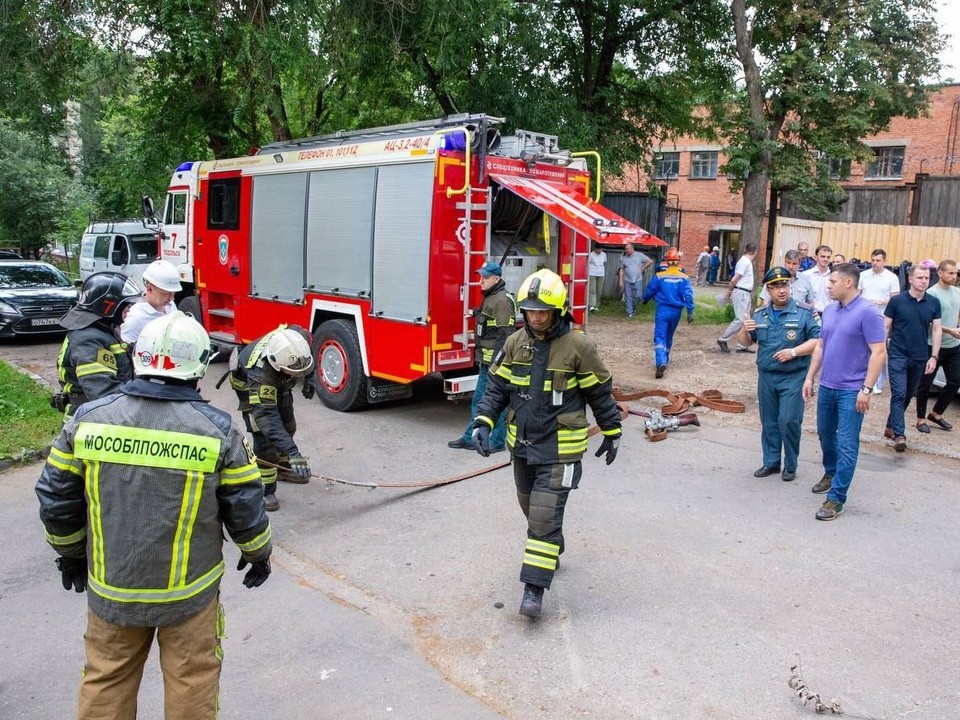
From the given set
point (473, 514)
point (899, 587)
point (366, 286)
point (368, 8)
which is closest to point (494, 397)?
point (473, 514)

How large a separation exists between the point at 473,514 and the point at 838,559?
8.02 ft

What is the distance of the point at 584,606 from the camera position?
442 centimetres

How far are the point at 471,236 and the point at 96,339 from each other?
4.03 meters

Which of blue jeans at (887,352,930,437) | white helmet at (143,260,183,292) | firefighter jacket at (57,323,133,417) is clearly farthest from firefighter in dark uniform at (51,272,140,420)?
blue jeans at (887,352,930,437)

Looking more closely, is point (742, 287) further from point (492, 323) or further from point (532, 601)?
point (532, 601)

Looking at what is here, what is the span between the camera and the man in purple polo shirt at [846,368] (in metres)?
5.63

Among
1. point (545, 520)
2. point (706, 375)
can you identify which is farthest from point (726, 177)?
point (545, 520)

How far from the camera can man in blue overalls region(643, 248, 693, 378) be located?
34.0 ft

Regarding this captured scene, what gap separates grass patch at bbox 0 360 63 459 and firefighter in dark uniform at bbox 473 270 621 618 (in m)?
4.97

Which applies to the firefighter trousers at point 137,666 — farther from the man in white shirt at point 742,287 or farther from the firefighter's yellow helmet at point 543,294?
the man in white shirt at point 742,287

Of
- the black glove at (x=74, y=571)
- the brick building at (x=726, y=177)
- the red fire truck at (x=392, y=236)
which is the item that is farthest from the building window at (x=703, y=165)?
the black glove at (x=74, y=571)

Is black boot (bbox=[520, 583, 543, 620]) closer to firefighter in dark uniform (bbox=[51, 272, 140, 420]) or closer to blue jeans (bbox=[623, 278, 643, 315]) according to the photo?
firefighter in dark uniform (bbox=[51, 272, 140, 420])

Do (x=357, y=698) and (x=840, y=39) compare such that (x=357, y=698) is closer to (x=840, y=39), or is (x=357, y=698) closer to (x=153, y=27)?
(x=153, y=27)

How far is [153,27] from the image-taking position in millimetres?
11148
